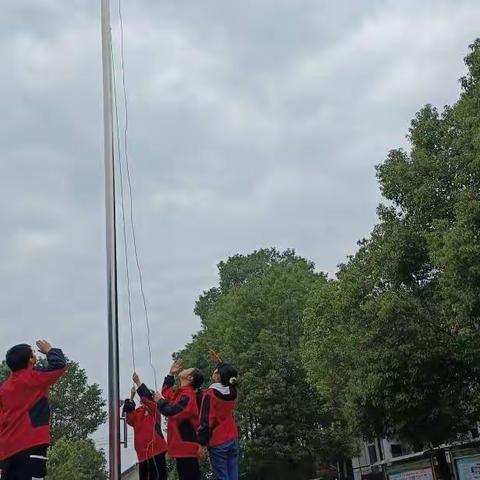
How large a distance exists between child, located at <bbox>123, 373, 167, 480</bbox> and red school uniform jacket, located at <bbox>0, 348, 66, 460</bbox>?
2222 mm

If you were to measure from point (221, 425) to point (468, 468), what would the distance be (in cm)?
551

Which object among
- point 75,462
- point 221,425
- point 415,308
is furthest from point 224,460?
point 75,462

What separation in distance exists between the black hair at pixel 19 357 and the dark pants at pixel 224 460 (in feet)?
7.73

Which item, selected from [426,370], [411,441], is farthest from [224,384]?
[411,441]

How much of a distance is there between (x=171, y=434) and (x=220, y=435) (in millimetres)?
538

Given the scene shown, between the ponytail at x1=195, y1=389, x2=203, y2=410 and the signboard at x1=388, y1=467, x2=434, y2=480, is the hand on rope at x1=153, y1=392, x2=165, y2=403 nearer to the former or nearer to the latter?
the ponytail at x1=195, y1=389, x2=203, y2=410

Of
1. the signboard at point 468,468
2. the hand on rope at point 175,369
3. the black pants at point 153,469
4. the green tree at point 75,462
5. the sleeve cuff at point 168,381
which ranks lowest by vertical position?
the signboard at point 468,468

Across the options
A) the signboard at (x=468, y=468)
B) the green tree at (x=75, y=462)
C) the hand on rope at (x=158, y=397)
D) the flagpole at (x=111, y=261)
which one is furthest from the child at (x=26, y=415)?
the green tree at (x=75, y=462)

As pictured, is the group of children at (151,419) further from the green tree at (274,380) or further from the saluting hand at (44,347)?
the green tree at (274,380)

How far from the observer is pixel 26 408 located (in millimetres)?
5469

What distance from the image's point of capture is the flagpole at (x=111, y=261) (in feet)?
18.9

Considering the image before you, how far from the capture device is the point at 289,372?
2988 centimetres

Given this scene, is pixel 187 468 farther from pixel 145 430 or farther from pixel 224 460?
pixel 145 430

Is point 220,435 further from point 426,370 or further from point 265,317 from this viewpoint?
point 265,317
